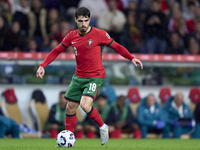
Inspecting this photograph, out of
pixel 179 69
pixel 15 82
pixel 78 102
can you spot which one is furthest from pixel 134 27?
pixel 78 102

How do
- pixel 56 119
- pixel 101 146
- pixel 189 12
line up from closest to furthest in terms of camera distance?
pixel 101 146 → pixel 56 119 → pixel 189 12

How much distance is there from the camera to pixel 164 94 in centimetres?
1102

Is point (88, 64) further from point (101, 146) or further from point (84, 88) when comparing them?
point (101, 146)

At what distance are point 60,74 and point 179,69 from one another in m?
2.93

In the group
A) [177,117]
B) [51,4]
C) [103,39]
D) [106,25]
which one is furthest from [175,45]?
[103,39]

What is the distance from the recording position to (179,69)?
11.1 m

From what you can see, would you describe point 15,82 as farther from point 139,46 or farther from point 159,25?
point 159,25

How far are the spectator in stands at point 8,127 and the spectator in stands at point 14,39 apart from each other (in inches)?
68.6

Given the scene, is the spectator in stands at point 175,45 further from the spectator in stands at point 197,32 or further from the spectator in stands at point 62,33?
the spectator in stands at point 62,33

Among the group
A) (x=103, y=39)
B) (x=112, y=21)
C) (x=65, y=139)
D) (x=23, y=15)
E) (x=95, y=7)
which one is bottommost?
(x=65, y=139)

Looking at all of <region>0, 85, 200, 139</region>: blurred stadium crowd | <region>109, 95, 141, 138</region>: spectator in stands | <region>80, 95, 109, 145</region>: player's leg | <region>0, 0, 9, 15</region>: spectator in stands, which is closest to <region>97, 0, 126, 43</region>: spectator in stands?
<region>0, 85, 200, 139</region>: blurred stadium crowd

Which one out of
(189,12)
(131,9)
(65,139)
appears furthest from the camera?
(189,12)

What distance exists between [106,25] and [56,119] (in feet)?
10.1

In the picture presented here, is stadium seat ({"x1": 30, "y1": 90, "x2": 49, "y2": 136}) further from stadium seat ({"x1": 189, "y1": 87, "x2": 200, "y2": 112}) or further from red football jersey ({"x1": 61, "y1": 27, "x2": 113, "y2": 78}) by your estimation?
red football jersey ({"x1": 61, "y1": 27, "x2": 113, "y2": 78})
